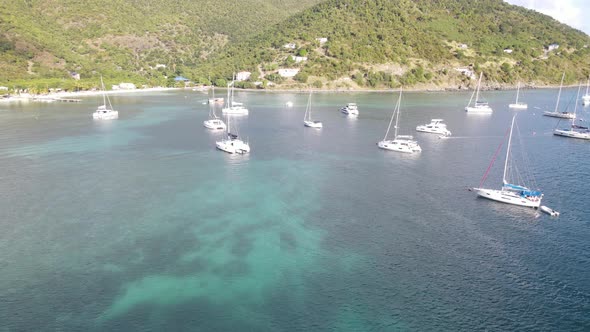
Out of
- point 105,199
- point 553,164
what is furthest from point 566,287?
point 105,199

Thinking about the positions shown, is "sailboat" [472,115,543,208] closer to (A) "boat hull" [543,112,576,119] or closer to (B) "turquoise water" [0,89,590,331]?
(B) "turquoise water" [0,89,590,331]

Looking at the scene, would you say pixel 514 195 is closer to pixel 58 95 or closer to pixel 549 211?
pixel 549 211

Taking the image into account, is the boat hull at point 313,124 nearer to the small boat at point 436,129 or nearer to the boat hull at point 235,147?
the small boat at point 436,129

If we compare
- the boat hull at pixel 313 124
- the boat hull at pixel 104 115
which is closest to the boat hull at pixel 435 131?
the boat hull at pixel 313 124

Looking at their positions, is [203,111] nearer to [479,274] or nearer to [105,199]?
[105,199]

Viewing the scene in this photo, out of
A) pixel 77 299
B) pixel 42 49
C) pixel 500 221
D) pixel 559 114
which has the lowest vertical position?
pixel 77 299

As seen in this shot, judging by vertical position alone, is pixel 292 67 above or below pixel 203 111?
above
